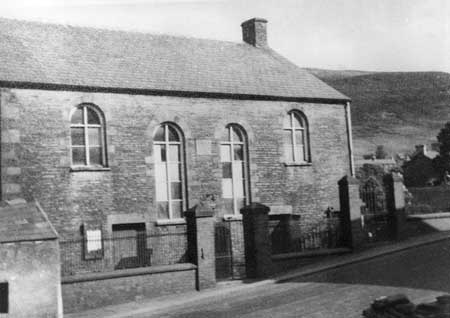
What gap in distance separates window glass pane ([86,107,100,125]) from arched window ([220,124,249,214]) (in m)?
4.97

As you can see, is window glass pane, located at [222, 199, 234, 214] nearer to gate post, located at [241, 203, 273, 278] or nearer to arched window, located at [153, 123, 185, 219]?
arched window, located at [153, 123, 185, 219]

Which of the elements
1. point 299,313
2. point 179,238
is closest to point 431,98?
point 179,238

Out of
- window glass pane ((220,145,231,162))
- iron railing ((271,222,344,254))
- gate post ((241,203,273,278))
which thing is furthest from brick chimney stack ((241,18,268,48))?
gate post ((241,203,273,278))

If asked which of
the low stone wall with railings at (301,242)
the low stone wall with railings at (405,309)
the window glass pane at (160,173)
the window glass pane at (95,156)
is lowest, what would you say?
the low stone wall with railings at (405,309)

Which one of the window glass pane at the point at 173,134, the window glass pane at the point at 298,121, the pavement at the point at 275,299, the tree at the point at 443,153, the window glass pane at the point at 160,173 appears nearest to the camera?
the pavement at the point at 275,299

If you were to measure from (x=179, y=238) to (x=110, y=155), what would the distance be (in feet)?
12.6

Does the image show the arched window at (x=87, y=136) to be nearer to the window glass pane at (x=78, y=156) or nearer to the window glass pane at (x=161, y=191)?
the window glass pane at (x=78, y=156)

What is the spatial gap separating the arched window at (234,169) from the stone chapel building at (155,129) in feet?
0.14

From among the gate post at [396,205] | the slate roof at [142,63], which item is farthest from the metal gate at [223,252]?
the gate post at [396,205]

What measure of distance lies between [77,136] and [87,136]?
34cm

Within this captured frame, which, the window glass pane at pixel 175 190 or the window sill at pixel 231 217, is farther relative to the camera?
the window sill at pixel 231 217

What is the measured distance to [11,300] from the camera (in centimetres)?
1202

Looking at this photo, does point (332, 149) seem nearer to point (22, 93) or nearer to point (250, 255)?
point (250, 255)

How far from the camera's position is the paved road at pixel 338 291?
11258 millimetres
